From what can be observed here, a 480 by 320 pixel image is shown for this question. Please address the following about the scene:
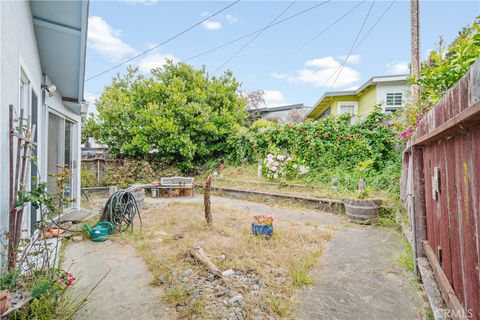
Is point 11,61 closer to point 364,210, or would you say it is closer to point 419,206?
point 419,206

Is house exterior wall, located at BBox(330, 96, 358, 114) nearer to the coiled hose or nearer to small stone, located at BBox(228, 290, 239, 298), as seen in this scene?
the coiled hose

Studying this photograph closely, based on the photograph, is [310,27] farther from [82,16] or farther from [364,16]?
[82,16]

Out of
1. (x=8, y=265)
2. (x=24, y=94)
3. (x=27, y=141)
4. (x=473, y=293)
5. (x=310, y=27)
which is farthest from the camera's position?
(x=310, y=27)

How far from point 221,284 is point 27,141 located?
2188mm

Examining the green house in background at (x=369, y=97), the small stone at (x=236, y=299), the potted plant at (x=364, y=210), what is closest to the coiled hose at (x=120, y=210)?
the small stone at (x=236, y=299)

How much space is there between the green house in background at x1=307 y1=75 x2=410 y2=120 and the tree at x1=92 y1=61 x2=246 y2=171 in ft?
16.4

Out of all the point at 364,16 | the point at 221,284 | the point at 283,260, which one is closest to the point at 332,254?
the point at 283,260

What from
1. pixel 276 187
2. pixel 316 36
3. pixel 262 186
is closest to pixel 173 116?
pixel 262 186

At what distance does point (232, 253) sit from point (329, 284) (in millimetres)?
1236

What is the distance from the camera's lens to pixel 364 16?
Result: 779cm
